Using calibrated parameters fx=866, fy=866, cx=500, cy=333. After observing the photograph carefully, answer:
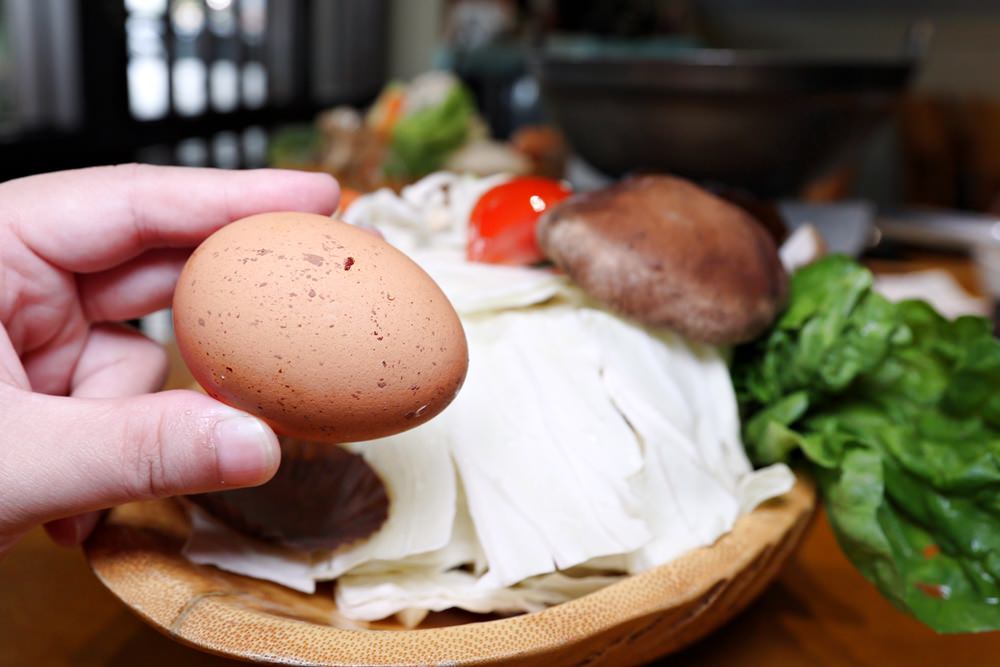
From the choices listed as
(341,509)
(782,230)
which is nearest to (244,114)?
(782,230)

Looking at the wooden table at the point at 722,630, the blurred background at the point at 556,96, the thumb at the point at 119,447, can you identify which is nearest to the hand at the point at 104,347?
the thumb at the point at 119,447

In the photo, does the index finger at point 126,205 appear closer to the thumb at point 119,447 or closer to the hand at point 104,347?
the hand at point 104,347

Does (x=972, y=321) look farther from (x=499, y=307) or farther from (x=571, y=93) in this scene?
(x=571, y=93)

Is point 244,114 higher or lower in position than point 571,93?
lower

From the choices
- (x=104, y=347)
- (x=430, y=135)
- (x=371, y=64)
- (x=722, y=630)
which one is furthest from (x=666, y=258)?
(x=371, y=64)

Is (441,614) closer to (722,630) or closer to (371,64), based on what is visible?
(722,630)

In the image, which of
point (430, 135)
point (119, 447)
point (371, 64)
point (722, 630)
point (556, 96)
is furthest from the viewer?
point (371, 64)
